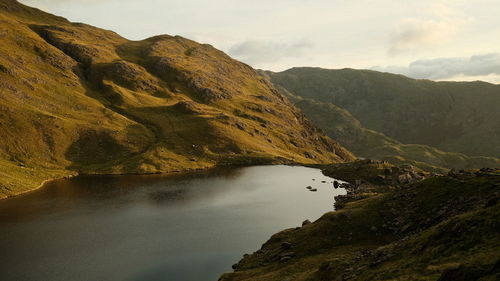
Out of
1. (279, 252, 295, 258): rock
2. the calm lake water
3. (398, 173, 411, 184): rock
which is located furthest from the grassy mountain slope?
(398, 173, 411, 184): rock

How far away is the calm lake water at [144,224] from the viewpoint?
6656cm

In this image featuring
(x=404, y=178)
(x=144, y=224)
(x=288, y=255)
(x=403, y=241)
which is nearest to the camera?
(x=403, y=241)

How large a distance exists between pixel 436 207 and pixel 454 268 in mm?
36411

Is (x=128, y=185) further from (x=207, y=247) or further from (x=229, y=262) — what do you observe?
(x=229, y=262)

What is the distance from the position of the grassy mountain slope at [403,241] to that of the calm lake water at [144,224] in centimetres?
1339

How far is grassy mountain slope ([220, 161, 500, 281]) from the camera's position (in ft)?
116

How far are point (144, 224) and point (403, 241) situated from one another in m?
66.3

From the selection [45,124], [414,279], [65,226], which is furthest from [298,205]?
[45,124]

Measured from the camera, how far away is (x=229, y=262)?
6912 cm

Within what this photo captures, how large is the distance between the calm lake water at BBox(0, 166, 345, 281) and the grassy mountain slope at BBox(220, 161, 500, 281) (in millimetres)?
13393

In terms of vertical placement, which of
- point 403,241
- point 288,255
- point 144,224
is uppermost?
point 403,241

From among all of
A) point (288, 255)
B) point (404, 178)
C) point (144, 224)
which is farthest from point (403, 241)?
point (404, 178)

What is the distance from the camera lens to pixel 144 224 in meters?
93.4

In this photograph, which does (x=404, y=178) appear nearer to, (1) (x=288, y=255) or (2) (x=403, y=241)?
(1) (x=288, y=255)
